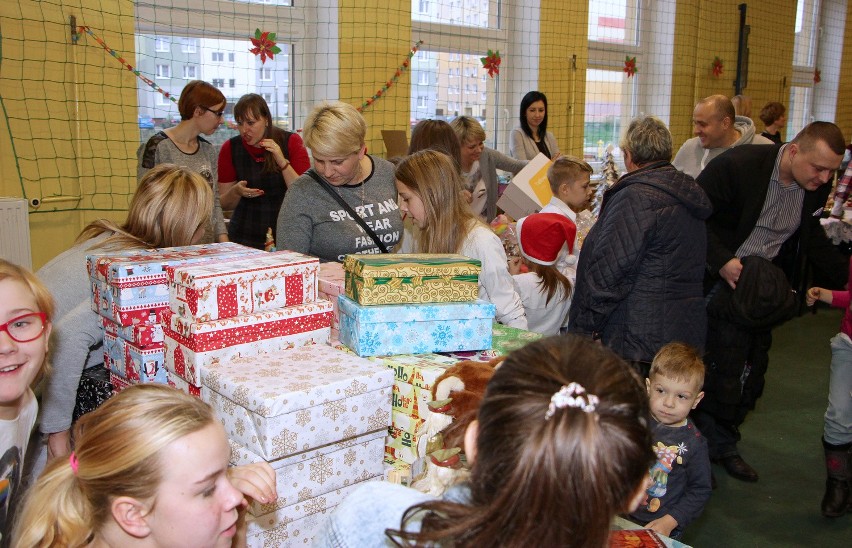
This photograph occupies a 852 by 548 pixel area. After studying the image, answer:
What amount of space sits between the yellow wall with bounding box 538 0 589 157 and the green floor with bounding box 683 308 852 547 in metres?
2.78

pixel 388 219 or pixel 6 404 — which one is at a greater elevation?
pixel 388 219

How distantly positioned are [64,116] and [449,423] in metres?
3.04

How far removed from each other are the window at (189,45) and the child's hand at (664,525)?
3743mm

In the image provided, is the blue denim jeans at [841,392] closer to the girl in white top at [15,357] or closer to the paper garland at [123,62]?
the girl in white top at [15,357]

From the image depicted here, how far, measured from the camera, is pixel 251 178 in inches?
152

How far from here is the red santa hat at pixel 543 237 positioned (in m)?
2.99

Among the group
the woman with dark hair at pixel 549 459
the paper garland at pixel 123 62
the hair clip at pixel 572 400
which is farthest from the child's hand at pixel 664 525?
the paper garland at pixel 123 62

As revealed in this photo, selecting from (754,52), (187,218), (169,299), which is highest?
(754,52)

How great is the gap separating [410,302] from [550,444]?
107cm

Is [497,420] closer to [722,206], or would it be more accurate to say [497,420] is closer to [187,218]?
[187,218]

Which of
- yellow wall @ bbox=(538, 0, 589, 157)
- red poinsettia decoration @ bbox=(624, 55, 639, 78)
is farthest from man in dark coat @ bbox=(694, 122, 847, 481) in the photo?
red poinsettia decoration @ bbox=(624, 55, 639, 78)

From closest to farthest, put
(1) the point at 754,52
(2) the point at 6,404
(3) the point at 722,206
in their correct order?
(2) the point at 6,404, (3) the point at 722,206, (1) the point at 754,52

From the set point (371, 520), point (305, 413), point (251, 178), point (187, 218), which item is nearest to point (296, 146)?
point (251, 178)

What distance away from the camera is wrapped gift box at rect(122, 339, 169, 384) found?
74.2 inches
